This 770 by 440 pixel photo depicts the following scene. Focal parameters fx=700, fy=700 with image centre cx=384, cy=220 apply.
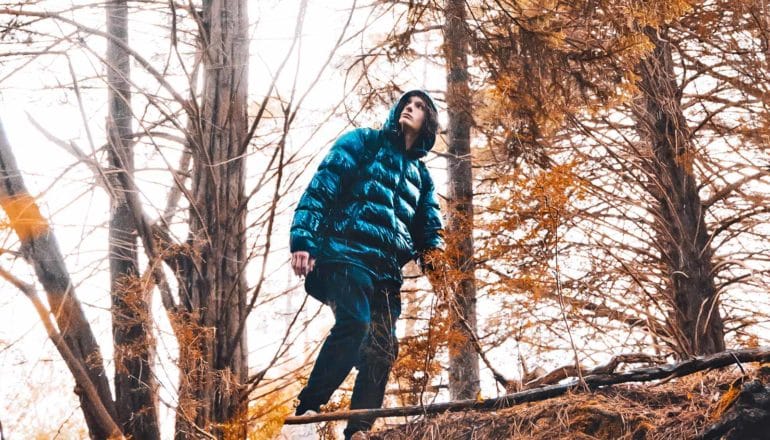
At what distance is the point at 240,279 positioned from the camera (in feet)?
10.9

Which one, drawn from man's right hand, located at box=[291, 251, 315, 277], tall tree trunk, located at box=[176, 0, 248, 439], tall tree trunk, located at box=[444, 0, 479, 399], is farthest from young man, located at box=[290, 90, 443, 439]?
tall tree trunk, located at box=[444, 0, 479, 399]

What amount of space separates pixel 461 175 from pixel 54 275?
314 centimetres

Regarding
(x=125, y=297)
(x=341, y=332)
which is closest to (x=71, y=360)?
(x=125, y=297)

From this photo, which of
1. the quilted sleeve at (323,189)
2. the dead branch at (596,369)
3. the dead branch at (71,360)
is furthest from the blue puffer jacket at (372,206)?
the dead branch at (71,360)

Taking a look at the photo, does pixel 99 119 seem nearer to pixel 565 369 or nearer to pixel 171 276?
pixel 171 276

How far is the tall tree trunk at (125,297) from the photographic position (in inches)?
121

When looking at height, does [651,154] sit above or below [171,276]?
above

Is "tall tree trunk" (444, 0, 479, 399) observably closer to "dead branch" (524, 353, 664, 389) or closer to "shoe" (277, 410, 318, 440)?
"dead branch" (524, 353, 664, 389)

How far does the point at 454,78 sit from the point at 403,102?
6.17 feet

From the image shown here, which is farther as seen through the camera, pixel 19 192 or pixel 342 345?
pixel 342 345

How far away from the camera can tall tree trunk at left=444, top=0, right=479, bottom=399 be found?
15.1 ft

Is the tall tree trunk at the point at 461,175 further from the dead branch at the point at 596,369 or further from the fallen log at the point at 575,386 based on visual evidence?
the fallen log at the point at 575,386

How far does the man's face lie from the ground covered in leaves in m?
1.47

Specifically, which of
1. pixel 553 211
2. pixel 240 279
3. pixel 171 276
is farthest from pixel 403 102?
pixel 171 276
